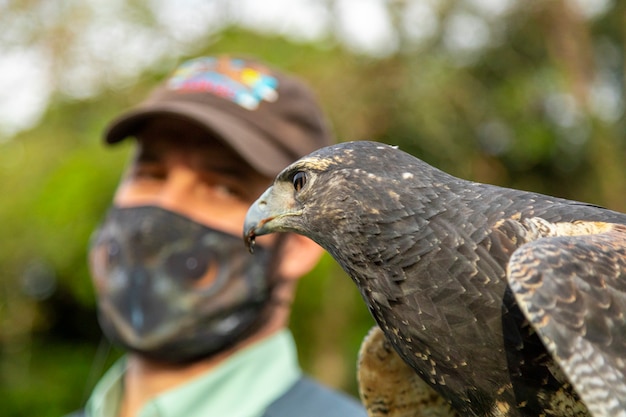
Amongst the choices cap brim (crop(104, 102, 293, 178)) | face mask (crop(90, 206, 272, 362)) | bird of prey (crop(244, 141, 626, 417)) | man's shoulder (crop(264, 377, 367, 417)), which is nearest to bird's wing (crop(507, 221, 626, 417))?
bird of prey (crop(244, 141, 626, 417))

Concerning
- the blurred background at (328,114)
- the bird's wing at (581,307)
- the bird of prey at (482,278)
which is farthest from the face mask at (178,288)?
the blurred background at (328,114)

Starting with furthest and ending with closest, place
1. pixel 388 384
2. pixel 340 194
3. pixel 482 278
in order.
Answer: pixel 388 384, pixel 340 194, pixel 482 278

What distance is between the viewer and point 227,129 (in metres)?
3.61

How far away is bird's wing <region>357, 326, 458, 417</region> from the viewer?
2.50 meters

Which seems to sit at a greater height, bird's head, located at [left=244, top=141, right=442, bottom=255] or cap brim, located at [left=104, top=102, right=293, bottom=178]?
bird's head, located at [left=244, top=141, right=442, bottom=255]

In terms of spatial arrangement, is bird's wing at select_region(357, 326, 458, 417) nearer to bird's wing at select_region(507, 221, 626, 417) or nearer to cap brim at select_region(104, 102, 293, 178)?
bird's wing at select_region(507, 221, 626, 417)

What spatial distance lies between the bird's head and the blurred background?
5.85m

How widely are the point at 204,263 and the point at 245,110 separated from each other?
0.85 metres

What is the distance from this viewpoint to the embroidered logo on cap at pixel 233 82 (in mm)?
3867

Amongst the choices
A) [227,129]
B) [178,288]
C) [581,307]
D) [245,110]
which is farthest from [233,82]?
[581,307]

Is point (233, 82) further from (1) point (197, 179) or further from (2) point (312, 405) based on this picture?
(2) point (312, 405)

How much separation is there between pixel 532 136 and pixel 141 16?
5.48m

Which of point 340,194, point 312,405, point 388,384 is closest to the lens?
point 340,194

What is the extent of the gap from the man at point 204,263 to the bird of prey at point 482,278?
1.45 meters
